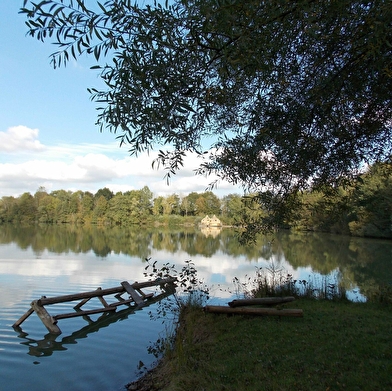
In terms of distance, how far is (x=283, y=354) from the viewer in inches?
193

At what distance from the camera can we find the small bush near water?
3984mm

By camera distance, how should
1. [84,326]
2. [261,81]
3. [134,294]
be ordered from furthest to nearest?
[134,294] → [84,326] → [261,81]

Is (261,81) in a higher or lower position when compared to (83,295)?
higher

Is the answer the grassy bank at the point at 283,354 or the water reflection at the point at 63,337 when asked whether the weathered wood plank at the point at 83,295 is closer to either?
the water reflection at the point at 63,337

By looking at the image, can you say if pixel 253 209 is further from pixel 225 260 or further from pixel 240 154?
pixel 225 260

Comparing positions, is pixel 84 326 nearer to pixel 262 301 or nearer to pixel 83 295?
pixel 83 295

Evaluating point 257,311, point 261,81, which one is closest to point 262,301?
point 257,311

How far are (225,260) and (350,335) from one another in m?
17.2

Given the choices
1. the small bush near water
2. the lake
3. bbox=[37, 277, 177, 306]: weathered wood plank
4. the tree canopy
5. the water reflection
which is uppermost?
the tree canopy

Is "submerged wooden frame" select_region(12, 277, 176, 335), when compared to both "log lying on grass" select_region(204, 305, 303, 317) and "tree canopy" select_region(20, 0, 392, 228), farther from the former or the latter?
"tree canopy" select_region(20, 0, 392, 228)

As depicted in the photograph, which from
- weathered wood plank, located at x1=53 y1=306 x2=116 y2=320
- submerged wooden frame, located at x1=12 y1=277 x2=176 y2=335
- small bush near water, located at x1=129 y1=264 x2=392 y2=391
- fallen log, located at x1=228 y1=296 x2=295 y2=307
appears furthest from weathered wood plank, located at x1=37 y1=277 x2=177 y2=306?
small bush near water, located at x1=129 y1=264 x2=392 y2=391

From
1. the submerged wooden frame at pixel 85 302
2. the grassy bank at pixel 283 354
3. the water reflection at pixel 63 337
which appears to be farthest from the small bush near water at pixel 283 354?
the submerged wooden frame at pixel 85 302

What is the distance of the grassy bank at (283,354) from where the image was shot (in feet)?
13.1

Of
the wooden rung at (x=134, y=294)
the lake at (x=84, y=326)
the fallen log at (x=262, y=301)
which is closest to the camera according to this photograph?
the lake at (x=84, y=326)
